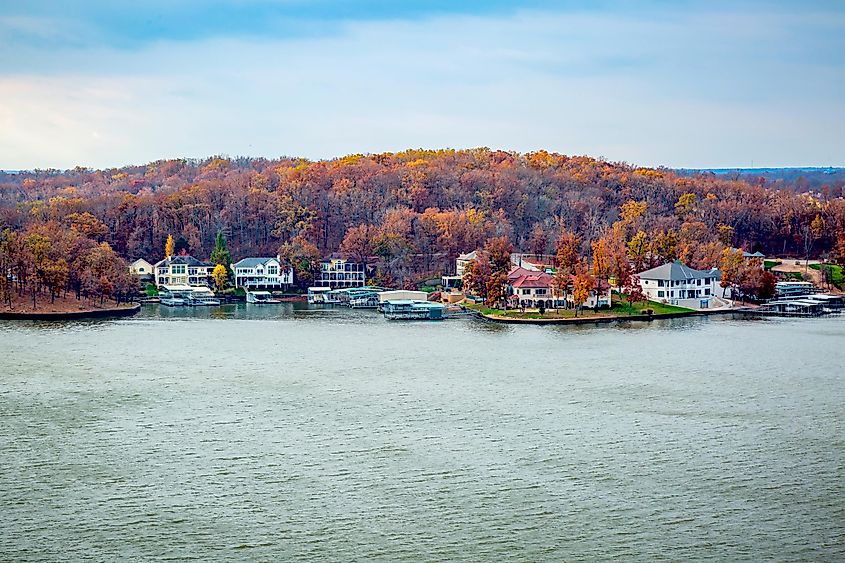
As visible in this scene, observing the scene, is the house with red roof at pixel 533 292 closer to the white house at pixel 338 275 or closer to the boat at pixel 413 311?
the boat at pixel 413 311

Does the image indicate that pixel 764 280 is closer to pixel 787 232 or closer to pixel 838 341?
pixel 838 341

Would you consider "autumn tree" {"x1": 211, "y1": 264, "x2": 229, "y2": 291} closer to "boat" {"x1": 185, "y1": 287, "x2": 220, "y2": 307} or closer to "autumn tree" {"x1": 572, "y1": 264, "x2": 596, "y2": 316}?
"boat" {"x1": 185, "y1": 287, "x2": 220, "y2": 307}

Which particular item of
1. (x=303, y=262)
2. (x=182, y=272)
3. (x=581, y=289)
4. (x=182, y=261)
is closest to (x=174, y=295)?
(x=182, y=272)

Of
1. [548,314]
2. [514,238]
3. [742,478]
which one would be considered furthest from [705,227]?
[742,478]

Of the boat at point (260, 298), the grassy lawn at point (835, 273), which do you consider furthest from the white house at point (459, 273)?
the grassy lawn at point (835, 273)

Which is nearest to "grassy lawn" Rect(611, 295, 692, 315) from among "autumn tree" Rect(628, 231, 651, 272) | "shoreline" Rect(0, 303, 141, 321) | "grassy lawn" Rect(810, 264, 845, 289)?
"autumn tree" Rect(628, 231, 651, 272)
